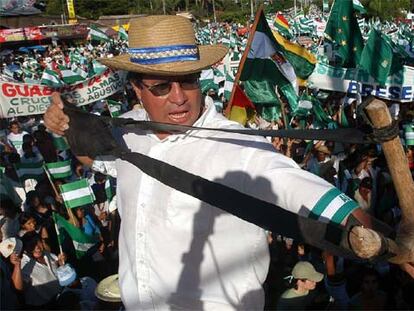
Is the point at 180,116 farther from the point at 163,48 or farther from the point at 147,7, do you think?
the point at 147,7

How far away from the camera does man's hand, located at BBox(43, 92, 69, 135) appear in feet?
7.21

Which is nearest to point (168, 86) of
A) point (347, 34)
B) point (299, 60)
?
point (299, 60)

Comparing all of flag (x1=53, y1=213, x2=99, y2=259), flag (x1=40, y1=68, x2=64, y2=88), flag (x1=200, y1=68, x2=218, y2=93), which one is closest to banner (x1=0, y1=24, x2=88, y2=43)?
flag (x1=40, y1=68, x2=64, y2=88)

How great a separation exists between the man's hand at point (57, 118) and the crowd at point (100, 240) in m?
1.21

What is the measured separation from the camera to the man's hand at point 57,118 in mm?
2197

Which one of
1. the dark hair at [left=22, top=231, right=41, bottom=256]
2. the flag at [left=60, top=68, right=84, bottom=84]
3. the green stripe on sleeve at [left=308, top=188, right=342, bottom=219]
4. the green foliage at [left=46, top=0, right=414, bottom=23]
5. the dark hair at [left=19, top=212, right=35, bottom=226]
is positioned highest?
the green stripe on sleeve at [left=308, top=188, right=342, bottom=219]

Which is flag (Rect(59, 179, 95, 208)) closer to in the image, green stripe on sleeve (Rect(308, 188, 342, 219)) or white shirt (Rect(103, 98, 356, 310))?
white shirt (Rect(103, 98, 356, 310))

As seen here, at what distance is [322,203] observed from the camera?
4.60ft

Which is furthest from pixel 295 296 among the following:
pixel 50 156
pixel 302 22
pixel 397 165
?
pixel 302 22

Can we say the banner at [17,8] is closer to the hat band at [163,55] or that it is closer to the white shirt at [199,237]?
the hat band at [163,55]

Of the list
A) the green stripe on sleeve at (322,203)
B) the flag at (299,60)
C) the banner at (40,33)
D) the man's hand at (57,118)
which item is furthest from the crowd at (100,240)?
the banner at (40,33)

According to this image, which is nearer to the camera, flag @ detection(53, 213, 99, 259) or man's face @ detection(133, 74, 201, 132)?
man's face @ detection(133, 74, 201, 132)

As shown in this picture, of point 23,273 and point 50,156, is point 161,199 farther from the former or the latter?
point 50,156

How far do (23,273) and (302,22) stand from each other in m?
20.0
